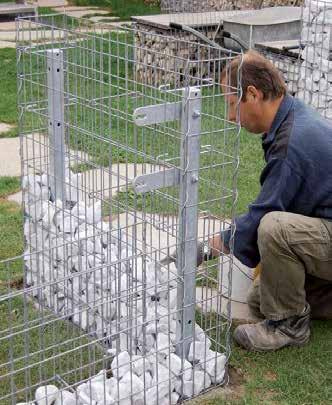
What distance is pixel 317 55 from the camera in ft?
21.2

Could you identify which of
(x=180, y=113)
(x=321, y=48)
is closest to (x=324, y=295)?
(x=180, y=113)

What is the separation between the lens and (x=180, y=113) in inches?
110

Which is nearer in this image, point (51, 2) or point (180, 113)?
point (180, 113)

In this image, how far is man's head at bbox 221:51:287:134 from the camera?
2984 mm

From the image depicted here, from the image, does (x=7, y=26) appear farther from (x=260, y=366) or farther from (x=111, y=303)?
(x=260, y=366)

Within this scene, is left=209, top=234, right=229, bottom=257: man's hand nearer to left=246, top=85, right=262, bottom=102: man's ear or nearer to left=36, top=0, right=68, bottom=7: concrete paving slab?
left=246, top=85, right=262, bottom=102: man's ear

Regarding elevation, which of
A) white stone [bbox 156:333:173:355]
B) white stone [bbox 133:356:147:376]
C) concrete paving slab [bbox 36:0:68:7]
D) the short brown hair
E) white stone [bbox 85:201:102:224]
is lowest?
white stone [bbox 133:356:147:376]

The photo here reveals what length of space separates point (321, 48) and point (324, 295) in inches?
129

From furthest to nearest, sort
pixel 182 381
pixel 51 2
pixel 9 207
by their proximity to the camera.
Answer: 1. pixel 51 2
2. pixel 9 207
3. pixel 182 381

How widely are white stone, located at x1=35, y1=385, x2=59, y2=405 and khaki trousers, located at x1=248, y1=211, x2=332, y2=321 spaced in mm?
999

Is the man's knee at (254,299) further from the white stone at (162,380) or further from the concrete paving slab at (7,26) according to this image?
the concrete paving slab at (7,26)

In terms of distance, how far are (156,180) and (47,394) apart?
81 cm

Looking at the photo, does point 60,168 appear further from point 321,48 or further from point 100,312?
point 321,48

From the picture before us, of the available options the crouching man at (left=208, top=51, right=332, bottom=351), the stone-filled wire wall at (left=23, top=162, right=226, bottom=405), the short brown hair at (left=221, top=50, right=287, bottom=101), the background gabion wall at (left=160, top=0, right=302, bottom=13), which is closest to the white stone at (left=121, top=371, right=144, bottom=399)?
the stone-filled wire wall at (left=23, top=162, right=226, bottom=405)
